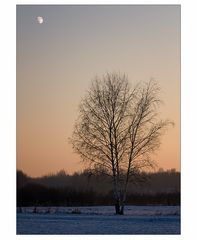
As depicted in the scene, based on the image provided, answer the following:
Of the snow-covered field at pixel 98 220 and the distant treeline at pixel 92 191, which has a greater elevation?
the distant treeline at pixel 92 191

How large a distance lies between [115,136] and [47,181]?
2967 millimetres

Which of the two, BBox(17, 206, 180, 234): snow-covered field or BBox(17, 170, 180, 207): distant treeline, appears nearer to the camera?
BBox(17, 206, 180, 234): snow-covered field

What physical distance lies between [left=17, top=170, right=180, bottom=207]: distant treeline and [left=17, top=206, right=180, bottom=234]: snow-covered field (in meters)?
0.25

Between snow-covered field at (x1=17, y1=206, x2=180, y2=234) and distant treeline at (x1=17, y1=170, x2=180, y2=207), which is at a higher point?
distant treeline at (x1=17, y1=170, x2=180, y2=207)

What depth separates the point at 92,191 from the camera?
25703 mm

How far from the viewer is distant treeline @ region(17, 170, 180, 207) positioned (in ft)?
82.9

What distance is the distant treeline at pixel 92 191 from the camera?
2528 cm

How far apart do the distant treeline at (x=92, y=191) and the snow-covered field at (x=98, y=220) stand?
0.82ft

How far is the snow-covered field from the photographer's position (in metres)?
21.1

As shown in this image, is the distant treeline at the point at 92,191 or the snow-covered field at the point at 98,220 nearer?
the snow-covered field at the point at 98,220

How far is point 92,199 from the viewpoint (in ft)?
84.6

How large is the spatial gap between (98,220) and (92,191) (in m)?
2.35
